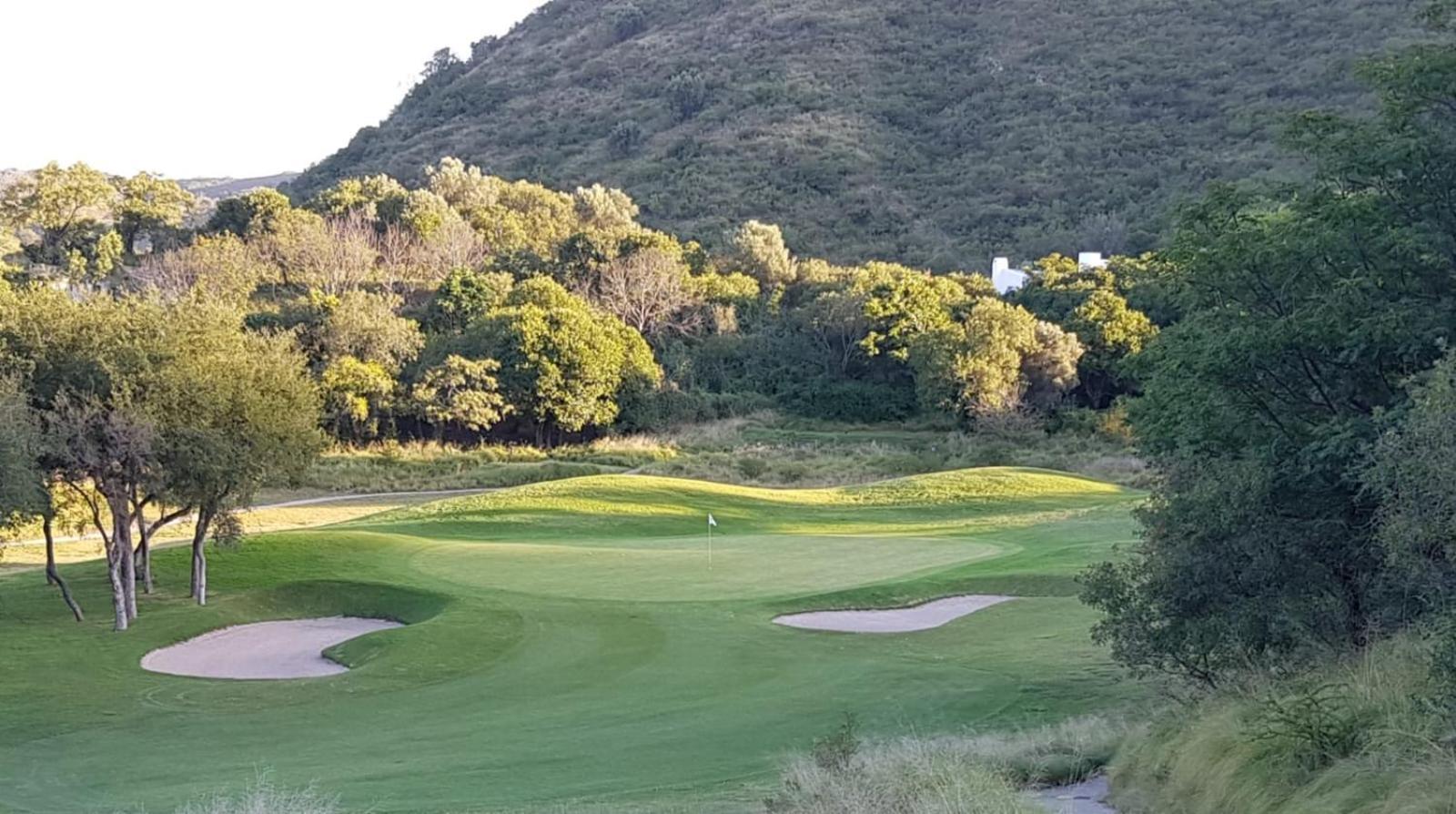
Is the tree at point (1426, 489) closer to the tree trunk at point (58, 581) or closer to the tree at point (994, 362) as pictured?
the tree trunk at point (58, 581)

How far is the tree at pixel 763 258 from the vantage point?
73250 mm

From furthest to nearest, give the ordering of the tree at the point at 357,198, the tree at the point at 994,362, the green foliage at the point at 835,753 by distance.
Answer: the tree at the point at 357,198 < the tree at the point at 994,362 < the green foliage at the point at 835,753

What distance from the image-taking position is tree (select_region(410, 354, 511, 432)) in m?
51.4

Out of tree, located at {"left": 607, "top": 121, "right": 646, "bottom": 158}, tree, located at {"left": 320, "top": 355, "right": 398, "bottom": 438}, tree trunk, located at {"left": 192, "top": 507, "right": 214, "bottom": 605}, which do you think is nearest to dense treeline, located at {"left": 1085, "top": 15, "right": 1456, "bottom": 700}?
tree trunk, located at {"left": 192, "top": 507, "right": 214, "bottom": 605}

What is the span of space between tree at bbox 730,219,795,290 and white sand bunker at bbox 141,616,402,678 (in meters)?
52.1

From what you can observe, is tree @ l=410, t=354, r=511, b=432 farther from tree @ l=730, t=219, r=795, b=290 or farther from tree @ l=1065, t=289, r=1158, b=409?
tree @ l=1065, t=289, r=1158, b=409

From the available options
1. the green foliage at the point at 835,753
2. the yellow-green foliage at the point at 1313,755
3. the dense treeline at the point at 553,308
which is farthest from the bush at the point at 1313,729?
the dense treeline at the point at 553,308

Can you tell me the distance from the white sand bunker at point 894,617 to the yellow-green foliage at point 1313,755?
33.1 feet

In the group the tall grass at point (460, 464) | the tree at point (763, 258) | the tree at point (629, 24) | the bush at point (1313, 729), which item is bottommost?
the bush at point (1313, 729)

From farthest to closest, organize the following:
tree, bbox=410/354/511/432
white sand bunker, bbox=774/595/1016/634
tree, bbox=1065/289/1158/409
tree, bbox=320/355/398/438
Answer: tree, bbox=1065/289/1158/409
tree, bbox=410/354/511/432
tree, bbox=320/355/398/438
white sand bunker, bbox=774/595/1016/634

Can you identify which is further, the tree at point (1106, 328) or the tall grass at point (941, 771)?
the tree at point (1106, 328)

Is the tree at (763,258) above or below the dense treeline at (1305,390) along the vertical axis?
above

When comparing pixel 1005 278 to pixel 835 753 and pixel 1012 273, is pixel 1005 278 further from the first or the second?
pixel 835 753

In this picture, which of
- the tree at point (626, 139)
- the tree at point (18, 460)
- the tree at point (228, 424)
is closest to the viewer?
the tree at point (18, 460)
